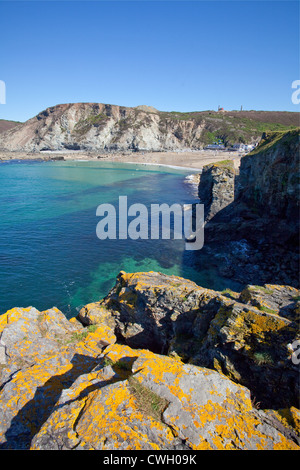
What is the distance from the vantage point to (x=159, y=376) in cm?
541

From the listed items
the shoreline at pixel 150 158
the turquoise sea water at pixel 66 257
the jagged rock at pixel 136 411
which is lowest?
the turquoise sea water at pixel 66 257

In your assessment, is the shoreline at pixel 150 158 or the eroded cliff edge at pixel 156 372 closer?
the eroded cliff edge at pixel 156 372

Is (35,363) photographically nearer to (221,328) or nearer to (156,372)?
(156,372)

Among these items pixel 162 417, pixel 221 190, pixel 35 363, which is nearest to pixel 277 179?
pixel 221 190

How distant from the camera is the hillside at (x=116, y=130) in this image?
488 feet

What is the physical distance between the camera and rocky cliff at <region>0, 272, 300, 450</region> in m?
4.36

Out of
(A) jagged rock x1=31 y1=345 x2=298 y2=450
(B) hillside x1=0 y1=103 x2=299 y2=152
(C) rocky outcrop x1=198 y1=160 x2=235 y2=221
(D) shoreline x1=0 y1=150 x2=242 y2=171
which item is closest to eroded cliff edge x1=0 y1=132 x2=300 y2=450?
(A) jagged rock x1=31 y1=345 x2=298 y2=450

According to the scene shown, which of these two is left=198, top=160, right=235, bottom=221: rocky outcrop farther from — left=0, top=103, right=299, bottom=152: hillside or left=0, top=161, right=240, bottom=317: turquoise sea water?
left=0, top=103, right=299, bottom=152: hillside

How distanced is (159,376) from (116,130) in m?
166

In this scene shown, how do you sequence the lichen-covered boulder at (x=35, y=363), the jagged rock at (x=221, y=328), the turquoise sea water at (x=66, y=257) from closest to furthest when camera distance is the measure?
the lichen-covered boulder at (x=35, y=363) < the jagged rock at (x=221, y=328) < the turquoise sea water at (x=66, y=257)

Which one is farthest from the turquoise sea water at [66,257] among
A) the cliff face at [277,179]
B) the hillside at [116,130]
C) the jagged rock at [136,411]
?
the hillside at [116,130]

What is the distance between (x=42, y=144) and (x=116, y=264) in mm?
157066

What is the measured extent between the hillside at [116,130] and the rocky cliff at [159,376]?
151240 mm

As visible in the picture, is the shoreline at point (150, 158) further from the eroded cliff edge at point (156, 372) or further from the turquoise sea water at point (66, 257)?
the eroded cliff edge at point (156, 372)
